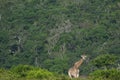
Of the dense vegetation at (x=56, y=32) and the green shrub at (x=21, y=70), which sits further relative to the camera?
the dense vegetation at (x=56, y=32)

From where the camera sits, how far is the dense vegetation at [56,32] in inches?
1870

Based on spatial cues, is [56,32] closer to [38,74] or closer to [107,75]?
[38,74]

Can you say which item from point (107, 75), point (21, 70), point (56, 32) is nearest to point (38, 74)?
point (21, 70)

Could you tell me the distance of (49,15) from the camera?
179ft

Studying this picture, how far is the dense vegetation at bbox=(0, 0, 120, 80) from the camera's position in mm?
47500

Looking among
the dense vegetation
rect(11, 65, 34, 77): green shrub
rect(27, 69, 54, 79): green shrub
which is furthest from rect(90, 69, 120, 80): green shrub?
the dense vegetation

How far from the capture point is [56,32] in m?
51.4

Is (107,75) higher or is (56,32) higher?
(107,75)

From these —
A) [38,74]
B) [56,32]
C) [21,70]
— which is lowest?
[56,32]

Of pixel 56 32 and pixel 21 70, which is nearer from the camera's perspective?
pixel 21 70

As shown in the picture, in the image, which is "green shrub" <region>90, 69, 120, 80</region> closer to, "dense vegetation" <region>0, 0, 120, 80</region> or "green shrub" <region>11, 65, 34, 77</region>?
"green shrub" <region>11, 65, 34, 77</region>

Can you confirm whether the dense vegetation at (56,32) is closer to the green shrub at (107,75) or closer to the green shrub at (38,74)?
the green shrub at (38,74)

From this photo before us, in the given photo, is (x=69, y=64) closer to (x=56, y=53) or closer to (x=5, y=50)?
(x=56, y=53)

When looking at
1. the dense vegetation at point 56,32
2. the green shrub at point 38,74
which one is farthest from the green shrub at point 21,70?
the dense vegetation at point 56,32
